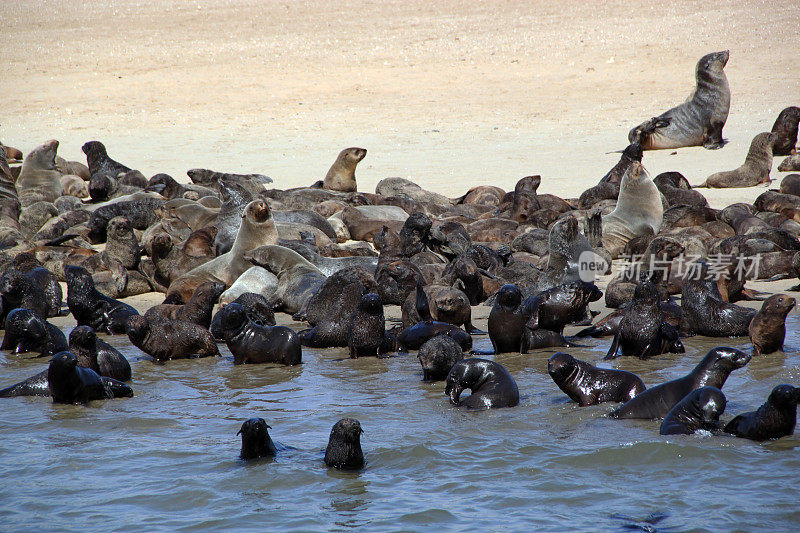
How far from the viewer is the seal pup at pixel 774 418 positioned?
14.0 feet

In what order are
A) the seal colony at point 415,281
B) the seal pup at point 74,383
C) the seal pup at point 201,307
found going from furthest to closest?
1. the seal pup at point 201,307
2. the seal pup at point 74,383
3. the seal colony at point 415,281

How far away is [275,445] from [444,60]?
88.6ft

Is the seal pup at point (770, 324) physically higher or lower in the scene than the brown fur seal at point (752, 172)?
lower

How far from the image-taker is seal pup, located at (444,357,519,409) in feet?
17.1

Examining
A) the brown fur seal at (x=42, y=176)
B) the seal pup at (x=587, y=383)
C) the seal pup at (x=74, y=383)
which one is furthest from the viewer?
the brown fur seal at (x=42, y=176)

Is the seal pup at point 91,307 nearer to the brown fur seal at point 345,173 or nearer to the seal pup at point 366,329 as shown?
the seal pup at point 366,329

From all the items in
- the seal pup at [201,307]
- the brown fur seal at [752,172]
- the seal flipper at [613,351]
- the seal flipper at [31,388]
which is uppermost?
the brown fur seal at [752,172]

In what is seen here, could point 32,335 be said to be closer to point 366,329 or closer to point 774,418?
point 366,329

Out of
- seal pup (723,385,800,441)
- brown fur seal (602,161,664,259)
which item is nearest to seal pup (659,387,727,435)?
seal pup (723,385,800,441)

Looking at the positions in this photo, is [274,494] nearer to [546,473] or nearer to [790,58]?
[546,473]

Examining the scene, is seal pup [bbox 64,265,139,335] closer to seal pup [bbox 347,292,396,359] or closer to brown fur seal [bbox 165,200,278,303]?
brown fur seal [bbox 165,200,278,303]

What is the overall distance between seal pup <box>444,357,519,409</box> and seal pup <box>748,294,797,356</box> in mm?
2066

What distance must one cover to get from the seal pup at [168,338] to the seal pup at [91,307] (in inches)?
37.9

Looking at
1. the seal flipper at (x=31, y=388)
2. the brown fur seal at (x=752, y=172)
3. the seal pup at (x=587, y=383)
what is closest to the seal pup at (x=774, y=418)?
the seal pup at (x=587, y=383)
